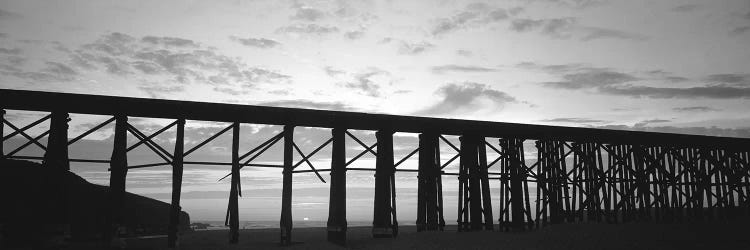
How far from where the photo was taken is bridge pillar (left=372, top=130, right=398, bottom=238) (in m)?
14.4

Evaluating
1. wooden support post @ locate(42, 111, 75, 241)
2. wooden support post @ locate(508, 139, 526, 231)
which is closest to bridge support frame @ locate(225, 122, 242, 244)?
wooden support post @ locate(42, 111, 75, 241)

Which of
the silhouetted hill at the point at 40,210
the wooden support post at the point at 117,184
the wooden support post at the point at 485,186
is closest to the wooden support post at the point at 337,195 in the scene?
the wooden support post at the point at 485,186

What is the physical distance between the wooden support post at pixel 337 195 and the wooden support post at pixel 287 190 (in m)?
1.10

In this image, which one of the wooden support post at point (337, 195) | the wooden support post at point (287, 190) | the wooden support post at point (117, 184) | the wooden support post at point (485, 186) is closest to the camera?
the wooden support post at point (117, 184)

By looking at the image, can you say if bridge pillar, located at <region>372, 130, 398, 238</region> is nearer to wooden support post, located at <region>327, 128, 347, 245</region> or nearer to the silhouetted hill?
wooden support post, located at <region>327, 128, 347, 245</region>

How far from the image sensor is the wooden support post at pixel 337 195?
13805mm

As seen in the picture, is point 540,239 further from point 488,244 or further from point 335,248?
point 335,248

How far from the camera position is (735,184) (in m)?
23.2

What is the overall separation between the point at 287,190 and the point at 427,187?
14.1ft

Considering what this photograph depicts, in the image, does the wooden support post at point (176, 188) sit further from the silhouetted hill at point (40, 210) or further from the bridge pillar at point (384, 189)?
the bridge pillar at point (384, 189)

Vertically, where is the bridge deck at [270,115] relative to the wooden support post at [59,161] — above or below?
above

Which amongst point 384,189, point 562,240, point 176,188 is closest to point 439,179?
point 384,189

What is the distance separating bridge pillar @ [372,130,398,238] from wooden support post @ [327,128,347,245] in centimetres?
101

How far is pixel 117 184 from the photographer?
40.1 feet
